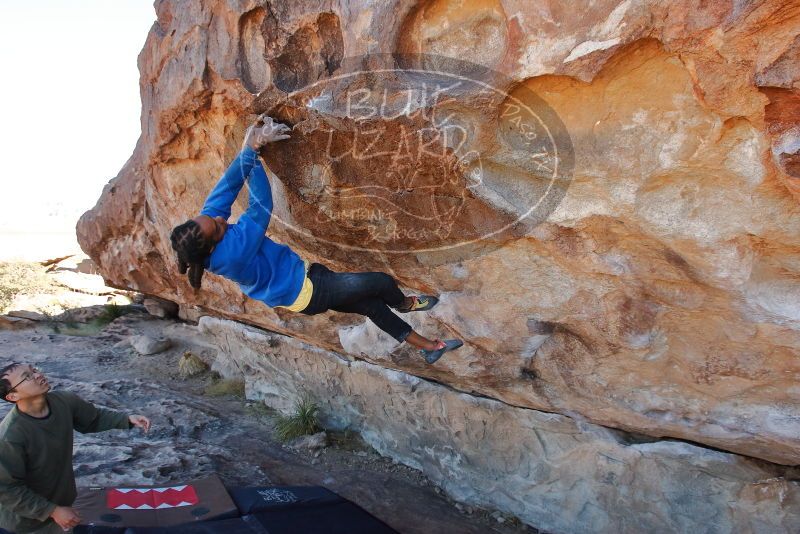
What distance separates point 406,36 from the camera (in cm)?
285

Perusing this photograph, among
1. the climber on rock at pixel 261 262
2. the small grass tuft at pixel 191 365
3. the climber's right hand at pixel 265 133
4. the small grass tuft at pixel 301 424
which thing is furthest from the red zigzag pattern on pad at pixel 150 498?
the small grass tuft at pixel 191 365

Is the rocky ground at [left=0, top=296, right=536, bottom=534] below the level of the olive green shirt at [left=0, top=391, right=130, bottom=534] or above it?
below

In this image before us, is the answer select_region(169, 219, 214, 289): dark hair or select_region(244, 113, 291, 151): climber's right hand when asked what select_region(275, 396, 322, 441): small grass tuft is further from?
select_region(244, 113, 291, 151): climber's right hand

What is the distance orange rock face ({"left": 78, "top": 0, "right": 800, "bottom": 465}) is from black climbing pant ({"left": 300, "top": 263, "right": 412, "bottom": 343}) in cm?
50

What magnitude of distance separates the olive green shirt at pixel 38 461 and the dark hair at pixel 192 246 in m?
0.98

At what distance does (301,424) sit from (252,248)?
9.87 feet

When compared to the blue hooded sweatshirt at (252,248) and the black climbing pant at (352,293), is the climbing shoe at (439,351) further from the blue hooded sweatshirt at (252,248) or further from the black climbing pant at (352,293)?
the blue hooded sweatshirt at (252,248)

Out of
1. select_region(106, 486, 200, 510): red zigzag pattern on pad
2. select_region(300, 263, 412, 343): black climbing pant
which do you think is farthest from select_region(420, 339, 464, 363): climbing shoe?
select_region(106, 486, 200, 510): red zigzag pattern on pad

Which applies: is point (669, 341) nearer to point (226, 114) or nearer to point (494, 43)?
point (494, 43)

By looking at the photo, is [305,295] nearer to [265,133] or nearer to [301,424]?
[265,133]

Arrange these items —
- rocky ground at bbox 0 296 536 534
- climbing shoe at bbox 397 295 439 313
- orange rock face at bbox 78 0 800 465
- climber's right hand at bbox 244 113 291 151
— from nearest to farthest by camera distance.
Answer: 1. orange rock face at bbox 78 0 800 465
2. climber's right hand at bbox 244 113 291 151
3. climbing shoe at bbox 397 295 439 313
4. rocky ground at bbox 0 296 536 534

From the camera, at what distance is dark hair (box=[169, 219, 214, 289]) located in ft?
8.95

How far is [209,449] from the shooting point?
17.1 ft

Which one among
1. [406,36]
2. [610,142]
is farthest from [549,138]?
[406,36]
